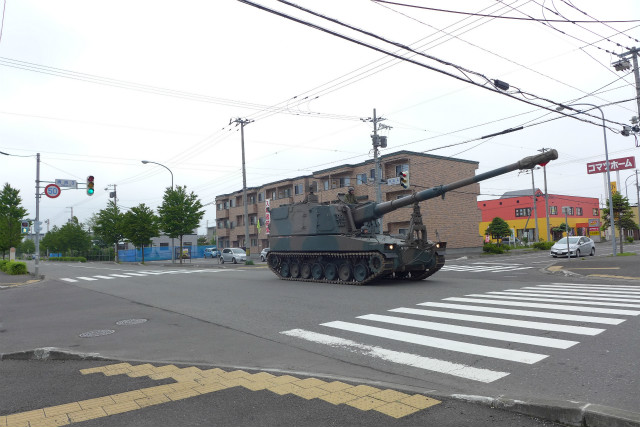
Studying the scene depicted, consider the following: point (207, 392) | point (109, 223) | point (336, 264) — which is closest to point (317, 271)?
point (336, 264)

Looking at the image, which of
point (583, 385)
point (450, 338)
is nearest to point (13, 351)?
point (450, 338)

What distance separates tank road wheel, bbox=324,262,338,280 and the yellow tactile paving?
11.0 m

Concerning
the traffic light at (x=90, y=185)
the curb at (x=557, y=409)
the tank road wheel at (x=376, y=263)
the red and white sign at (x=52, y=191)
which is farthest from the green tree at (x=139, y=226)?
the curb at (x=557, y=409)

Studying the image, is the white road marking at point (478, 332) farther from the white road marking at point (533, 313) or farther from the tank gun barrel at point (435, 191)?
the tank gun barrel at point (435, 191)

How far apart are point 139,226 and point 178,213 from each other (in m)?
6.50

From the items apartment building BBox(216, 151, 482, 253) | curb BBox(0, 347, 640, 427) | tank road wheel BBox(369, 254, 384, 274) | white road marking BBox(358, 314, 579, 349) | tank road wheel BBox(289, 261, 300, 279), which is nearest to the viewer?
curb BBox(0, 347, 640, 427)

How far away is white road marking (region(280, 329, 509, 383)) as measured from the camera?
16.0 ft

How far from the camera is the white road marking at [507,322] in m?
6.74

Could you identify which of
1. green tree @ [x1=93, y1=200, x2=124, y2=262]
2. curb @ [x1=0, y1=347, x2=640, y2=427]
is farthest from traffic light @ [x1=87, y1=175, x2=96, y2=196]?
green tree @ [x1=93, y1=200, x2=124, y2=262]

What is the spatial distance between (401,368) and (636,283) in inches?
467

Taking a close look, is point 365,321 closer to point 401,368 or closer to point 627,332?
point 401,368

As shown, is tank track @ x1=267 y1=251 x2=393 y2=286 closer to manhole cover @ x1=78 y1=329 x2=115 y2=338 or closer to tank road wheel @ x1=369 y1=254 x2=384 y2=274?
tank road wheel @ x1=369 y1=254 x2=384 y2=274

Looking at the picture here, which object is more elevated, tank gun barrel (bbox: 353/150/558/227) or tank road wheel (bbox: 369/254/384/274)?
tank gun barrel (bbox: 353/150/558/227)

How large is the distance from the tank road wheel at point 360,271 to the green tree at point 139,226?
105ft
